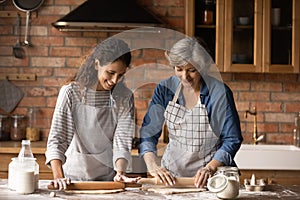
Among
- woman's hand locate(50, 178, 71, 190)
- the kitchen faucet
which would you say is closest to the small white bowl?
the kitchen faucet

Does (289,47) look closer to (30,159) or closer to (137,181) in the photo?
(137,181)

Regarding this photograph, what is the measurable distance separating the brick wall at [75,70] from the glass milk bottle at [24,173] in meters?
1.95

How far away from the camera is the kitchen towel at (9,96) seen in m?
4.32

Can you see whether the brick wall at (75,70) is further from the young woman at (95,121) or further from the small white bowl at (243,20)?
the young woman at (95,121)

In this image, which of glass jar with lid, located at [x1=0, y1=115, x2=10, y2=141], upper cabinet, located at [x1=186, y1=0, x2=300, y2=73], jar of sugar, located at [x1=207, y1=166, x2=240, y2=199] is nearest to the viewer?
jar of sugar, located at [x1=207, y1=166, x2=240, y2=199]

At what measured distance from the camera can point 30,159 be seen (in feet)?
7.77

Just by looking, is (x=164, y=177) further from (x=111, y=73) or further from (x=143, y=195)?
(x=111, y=73)

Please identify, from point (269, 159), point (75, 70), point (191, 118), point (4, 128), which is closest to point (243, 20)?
point (269, 159)

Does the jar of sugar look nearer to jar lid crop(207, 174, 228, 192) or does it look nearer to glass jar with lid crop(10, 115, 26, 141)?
jar lid crop(207, 174, 228, 192)

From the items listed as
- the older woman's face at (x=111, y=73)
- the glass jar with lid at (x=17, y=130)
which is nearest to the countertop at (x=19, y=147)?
the glass jar with lid at (x=17, y=130)

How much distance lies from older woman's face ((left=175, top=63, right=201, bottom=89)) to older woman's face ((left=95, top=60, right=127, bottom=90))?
0.26 meters

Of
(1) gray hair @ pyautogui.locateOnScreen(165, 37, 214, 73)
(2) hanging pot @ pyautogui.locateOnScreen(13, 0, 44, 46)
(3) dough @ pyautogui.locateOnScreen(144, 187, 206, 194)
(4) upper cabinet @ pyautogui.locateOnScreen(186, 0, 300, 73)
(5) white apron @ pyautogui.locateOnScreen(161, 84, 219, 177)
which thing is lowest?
(3) dough @ pyautogui.locateOnScreen(144, 187, 206, 194)

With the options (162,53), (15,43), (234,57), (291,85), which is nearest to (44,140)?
(15,43)

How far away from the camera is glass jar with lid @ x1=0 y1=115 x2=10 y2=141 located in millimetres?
4192
